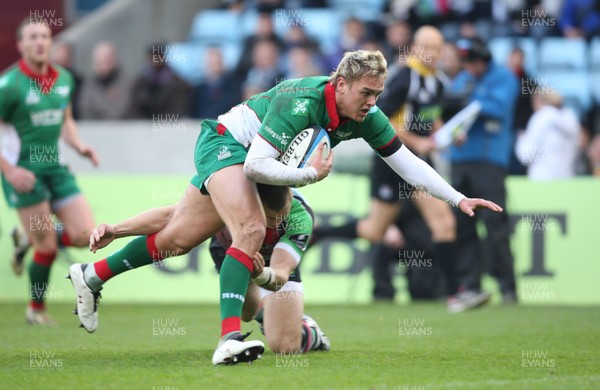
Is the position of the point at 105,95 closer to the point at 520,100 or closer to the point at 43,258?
the point at 520,100

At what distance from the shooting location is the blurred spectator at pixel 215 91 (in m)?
16.1

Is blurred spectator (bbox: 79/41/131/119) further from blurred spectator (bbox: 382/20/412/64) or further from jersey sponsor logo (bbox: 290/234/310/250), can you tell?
jersey sponsor logo (bbox: 290/234/310/250)

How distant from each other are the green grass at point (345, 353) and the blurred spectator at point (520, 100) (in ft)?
13.7

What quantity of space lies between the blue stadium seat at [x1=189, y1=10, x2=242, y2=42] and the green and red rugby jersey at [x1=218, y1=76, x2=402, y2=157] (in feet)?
36.4

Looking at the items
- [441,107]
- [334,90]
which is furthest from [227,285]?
[441,107]

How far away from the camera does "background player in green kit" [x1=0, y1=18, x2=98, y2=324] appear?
33.1 ft

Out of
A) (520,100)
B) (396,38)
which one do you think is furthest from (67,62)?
(520,100)

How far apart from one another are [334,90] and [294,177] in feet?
2.10

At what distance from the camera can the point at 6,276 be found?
41.0ft

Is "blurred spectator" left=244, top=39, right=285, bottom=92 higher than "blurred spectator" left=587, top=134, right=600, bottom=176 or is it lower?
higher

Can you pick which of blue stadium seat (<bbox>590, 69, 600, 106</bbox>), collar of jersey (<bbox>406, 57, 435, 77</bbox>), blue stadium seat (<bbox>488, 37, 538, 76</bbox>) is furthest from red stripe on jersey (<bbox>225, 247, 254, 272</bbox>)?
blue stadium seat (<bbox>590, 69, 600, 106</bbox>)

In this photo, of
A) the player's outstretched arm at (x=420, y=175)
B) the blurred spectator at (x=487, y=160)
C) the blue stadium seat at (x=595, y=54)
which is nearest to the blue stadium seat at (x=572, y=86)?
the blue stadium seat at (x=595, y=54)

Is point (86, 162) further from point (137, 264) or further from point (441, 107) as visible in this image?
point (137, 264)

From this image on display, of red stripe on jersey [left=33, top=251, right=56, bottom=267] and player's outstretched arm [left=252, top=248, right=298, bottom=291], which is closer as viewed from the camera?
player's outstretched arm [left=252, top=248, right=298, bottom=291]
